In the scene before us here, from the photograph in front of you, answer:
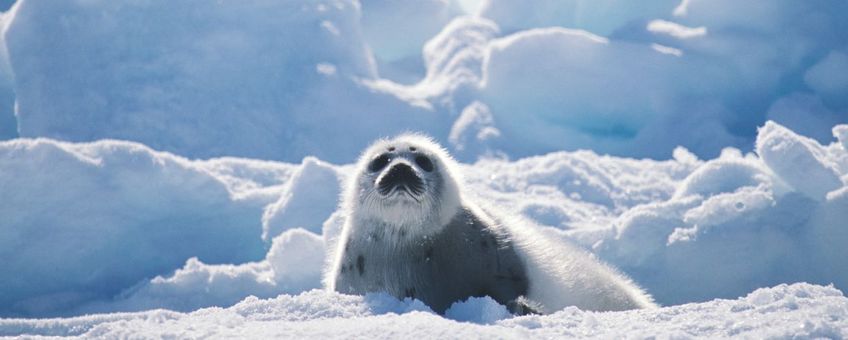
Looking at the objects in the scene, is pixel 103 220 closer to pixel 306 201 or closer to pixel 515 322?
pixel 306 201

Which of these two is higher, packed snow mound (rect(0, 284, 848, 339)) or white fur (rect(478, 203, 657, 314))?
white fur (rect(478, 203, 657, 314))

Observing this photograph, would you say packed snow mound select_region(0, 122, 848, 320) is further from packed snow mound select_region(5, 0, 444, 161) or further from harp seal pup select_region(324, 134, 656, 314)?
packed snow mound select_region(5, 0, 444, 161)

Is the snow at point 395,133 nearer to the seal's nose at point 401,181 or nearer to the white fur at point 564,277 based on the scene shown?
the white fur at point 564,277

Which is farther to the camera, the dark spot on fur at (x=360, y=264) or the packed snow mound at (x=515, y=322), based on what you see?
the dark spot on fur at (x=360, y=264)

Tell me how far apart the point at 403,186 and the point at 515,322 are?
1.10 metres

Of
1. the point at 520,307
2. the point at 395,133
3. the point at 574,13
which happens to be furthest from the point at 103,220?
the point at 574,13

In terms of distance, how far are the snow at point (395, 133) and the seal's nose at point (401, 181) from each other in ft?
2.14

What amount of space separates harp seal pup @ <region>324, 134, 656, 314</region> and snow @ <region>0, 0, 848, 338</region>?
0.47 meters

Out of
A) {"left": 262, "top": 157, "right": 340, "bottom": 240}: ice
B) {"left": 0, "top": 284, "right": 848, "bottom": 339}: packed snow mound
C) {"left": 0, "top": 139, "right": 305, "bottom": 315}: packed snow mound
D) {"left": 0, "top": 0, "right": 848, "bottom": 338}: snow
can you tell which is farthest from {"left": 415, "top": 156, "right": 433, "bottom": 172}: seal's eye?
{"left": 262, "top": 157, "right": 340, "bottom": 240}: ice

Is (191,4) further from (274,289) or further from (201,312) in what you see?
(201,312)

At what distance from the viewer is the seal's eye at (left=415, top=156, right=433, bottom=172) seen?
3418 mm

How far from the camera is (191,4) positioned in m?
11.1

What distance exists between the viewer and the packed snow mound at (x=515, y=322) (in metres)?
1.95

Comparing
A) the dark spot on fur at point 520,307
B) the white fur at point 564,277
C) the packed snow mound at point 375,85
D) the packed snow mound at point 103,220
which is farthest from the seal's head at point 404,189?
the packed snow mound at point 375,85
